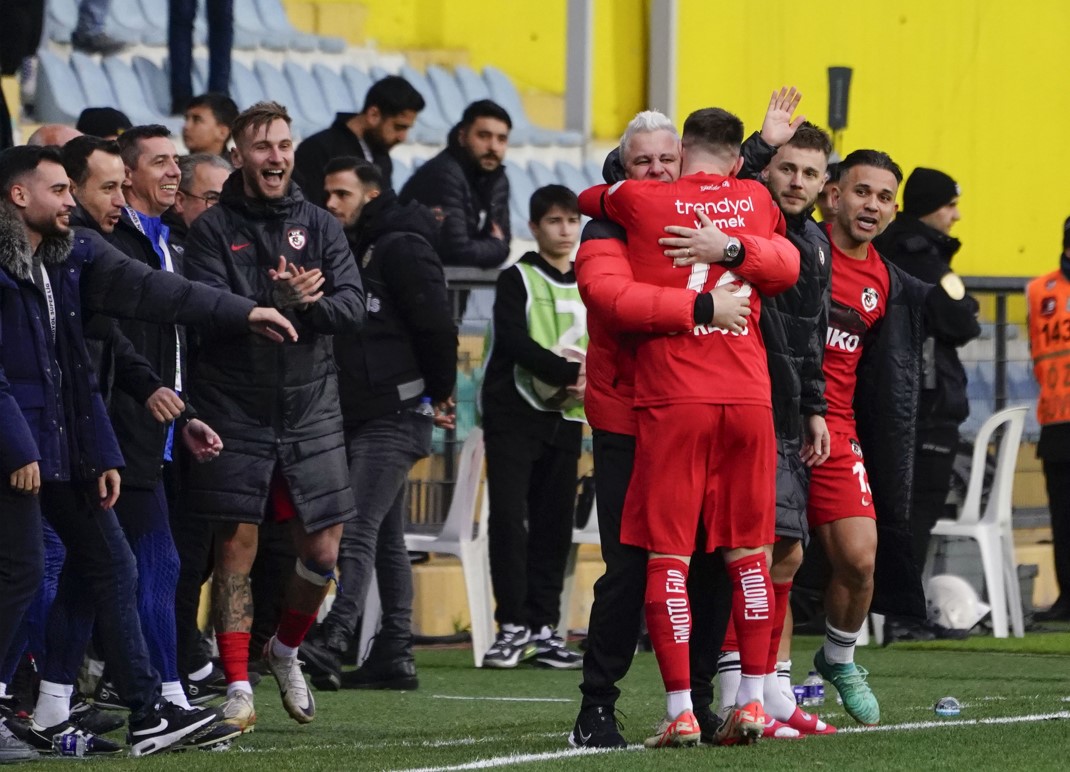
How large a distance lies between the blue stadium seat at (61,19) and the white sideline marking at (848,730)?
9.08 metres

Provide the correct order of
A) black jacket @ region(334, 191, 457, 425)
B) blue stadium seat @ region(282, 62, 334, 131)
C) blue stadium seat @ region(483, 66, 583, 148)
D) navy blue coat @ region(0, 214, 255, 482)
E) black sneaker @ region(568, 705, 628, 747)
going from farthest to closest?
blue stadium seat @ region(483, 66, 583, 148)
blue stadium seat @ region(282, 62, 334, 131)
black jacket @ region(334, 191, 457, 425)
navy blue coat @ region(0, 214, 255, 482)
black sneaker @ region(568, 705, 628, 747)

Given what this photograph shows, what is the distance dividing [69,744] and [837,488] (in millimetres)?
2535

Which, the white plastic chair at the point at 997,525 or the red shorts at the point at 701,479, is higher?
the red shorts at the point at 701,479

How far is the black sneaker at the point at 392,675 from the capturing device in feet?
30.2

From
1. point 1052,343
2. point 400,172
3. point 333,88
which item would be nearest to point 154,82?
point 400,172

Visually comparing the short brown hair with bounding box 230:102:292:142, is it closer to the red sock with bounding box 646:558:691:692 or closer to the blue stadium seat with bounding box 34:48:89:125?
the red sock with bounding box 646:558:691:692

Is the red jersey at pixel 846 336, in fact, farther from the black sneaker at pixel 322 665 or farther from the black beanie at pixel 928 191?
the black beanie at pixel 928 191

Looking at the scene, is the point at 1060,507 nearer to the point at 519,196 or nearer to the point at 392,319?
the point at 392,319

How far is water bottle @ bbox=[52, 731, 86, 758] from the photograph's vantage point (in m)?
6.71

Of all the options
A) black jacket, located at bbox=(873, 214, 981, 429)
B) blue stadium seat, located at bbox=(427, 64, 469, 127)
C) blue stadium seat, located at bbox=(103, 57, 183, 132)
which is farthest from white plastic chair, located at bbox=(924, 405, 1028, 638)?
blue stadium seat, located at bbox=(427, 64, 469, 127)

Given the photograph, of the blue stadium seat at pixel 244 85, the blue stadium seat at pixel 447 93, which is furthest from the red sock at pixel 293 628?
the blue stadium seat at pixel 447 93

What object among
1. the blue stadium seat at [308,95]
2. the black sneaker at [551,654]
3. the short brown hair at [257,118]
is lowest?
the black sneaker at [551,654]

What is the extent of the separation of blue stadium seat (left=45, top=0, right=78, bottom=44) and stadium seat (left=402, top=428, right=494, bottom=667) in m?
5.25

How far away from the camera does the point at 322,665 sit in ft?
29.1
